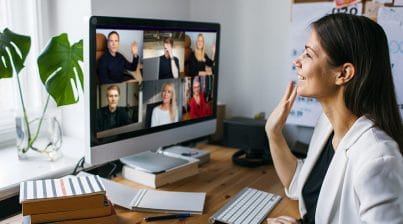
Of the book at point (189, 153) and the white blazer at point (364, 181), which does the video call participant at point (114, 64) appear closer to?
the book at point (189, 153)

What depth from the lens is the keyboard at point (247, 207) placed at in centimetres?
118

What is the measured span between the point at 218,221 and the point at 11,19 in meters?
1.20

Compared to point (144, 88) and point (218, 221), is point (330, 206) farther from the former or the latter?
point (144, 88)

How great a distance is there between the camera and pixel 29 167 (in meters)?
1.45

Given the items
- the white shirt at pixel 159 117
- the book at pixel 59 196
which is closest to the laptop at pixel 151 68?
the white shirt at pixel 159 117

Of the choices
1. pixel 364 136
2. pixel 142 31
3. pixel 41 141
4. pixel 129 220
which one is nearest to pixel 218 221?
pixel 129 220

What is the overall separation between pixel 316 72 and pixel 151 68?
0.60 metres

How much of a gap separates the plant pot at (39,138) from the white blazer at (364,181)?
1041 mm

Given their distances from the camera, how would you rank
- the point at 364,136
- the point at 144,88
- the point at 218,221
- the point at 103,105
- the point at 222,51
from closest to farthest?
1. the point at 364,136
2. the point at 218,221
3. the point at 103,105
4. the point at 144,88
5. the point at 222,51

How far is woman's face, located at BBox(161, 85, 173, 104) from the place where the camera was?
58.9 inches

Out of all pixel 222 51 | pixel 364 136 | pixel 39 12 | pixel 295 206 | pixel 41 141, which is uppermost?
pixel 39 12

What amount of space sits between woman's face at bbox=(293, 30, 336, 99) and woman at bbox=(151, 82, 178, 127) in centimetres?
55

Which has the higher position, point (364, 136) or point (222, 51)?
point (222, 51)

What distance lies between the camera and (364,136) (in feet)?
3.42
